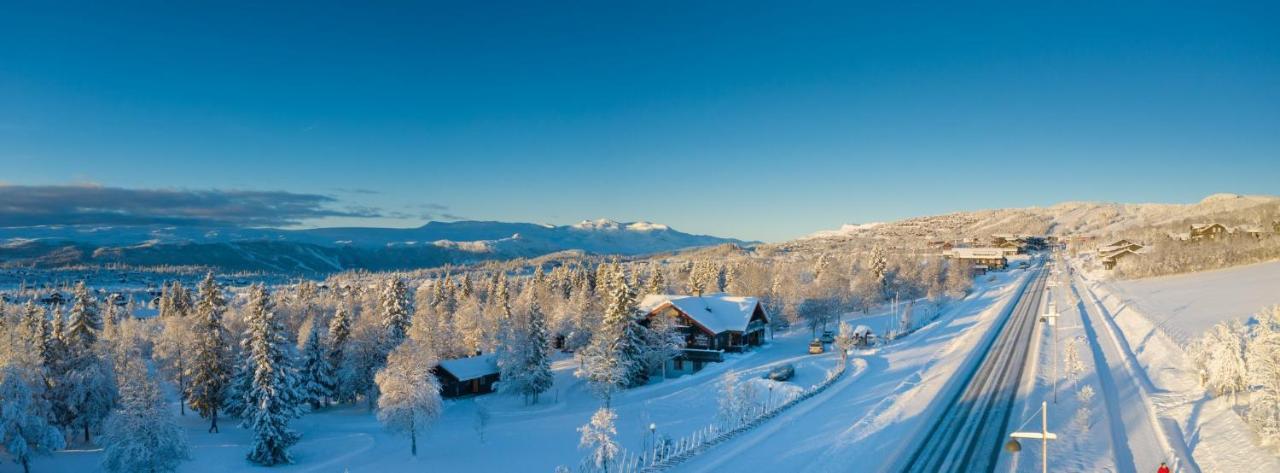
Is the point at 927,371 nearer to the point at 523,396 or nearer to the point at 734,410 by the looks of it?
the point at 734,410

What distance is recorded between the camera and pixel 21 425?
3391cm

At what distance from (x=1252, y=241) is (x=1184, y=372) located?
304 ft

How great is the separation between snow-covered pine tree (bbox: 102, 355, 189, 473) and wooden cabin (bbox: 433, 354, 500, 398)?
23.6 meters

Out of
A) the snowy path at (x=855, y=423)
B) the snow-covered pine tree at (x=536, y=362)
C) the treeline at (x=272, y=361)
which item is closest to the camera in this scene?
the snowy path at (x=855, y=423)

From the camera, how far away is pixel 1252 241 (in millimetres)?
99875

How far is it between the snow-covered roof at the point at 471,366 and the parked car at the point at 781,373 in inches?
1035

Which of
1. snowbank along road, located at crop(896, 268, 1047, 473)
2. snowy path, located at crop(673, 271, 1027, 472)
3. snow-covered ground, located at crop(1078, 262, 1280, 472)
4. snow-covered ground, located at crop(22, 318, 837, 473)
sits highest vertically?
snow-covered ground, located at crop(1078, 262, 1280, 472)

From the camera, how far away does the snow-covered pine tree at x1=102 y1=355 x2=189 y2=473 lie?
33.3 meters

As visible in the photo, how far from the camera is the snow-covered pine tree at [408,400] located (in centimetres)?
4088

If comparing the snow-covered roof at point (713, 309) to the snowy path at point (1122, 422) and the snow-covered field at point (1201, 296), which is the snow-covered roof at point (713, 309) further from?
the snow-covered field at point (1201, 296)

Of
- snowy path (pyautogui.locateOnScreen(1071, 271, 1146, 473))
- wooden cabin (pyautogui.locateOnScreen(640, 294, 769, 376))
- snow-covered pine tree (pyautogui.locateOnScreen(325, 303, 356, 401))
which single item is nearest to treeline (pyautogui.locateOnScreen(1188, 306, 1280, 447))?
snowy path (pyautogui.locateOnScreen(1071, 271, 1146, 473))

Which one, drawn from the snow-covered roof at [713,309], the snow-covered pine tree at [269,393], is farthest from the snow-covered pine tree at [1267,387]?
the snow-covered pine tree at [269,393]

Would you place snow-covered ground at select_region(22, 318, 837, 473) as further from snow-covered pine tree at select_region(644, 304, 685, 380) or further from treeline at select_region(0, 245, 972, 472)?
snow-covered pine tree at select_region(644, 304, 685, 380)

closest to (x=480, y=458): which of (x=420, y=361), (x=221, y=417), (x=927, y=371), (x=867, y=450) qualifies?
(x=420, y=361)
